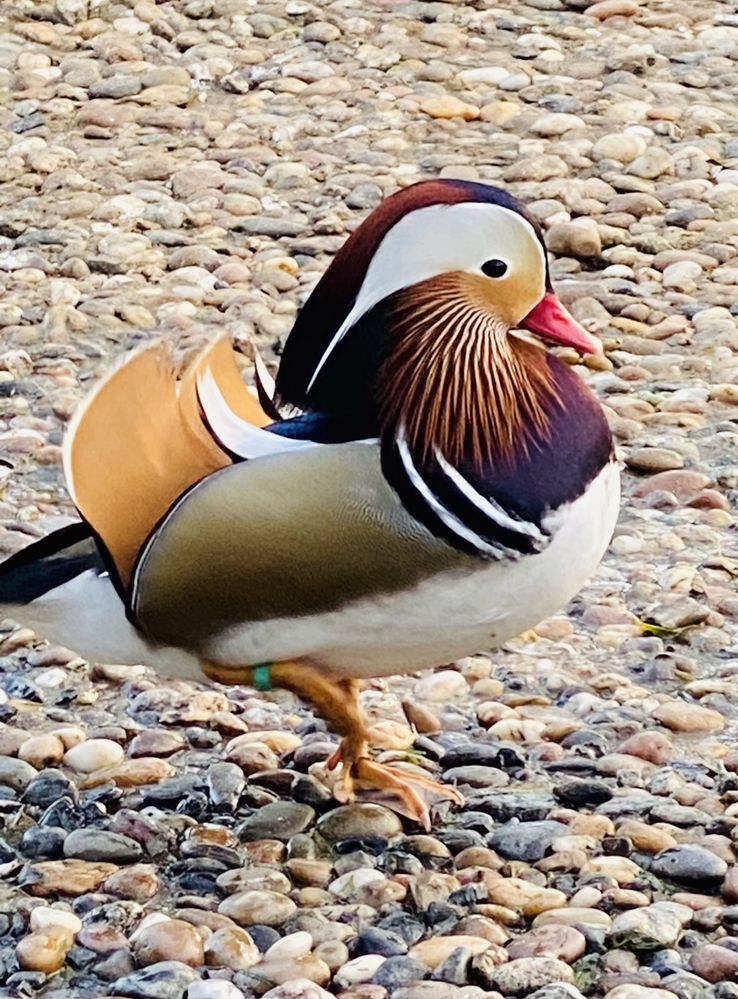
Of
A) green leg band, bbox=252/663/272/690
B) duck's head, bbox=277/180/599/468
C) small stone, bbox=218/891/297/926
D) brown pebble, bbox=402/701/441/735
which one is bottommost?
brown pebble, bbox=402/701/441/735

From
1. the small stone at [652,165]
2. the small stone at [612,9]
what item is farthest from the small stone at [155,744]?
the small stone at [612,9]

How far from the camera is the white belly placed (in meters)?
2.71

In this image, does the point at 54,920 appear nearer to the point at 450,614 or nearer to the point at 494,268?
the point at 450,614

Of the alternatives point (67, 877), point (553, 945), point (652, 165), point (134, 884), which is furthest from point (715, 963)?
point (652, 165)

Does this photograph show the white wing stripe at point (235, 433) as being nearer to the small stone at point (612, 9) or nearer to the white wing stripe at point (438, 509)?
the white wing stripe at point (438, 509)

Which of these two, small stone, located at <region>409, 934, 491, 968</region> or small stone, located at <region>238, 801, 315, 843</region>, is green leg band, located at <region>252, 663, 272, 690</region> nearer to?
small stone, located at <region>238, 801, 315, 843</region>

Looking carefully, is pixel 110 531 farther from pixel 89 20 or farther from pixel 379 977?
pixel 89 20

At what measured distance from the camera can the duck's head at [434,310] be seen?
2.68 metres

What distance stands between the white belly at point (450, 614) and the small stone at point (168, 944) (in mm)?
407

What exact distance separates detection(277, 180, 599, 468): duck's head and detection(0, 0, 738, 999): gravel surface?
0.29 meters

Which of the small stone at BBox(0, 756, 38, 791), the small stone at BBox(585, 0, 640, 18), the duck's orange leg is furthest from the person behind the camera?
the small stone at BBox(585, 0, 640, 18)

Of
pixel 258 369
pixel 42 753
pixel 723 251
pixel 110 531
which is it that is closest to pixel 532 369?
pixel 258 369

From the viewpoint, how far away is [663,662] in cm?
364

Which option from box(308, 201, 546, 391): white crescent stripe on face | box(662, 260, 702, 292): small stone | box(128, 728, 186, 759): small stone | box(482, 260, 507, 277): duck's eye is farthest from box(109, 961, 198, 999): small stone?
box(662, 260, 702, 292): small stone
